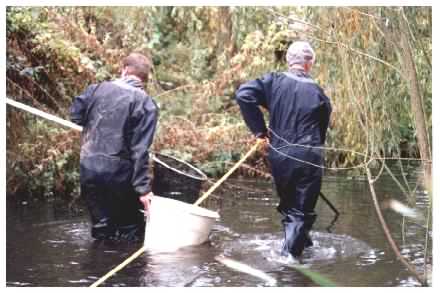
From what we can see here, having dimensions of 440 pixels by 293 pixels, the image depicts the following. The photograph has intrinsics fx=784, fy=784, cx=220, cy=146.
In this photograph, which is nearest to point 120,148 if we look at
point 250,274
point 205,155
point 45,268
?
point 45,268

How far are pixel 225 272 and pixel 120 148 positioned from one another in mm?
1343

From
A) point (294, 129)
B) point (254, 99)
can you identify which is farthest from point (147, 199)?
point (294, 129)

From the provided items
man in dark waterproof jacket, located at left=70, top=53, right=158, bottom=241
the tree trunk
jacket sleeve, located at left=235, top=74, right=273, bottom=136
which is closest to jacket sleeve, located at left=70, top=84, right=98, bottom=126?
man in dark waterproof jacket, located at left=70, top=53, right=158, bottom=241

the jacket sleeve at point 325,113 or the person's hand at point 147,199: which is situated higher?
the jacket sleeve at point 325,113

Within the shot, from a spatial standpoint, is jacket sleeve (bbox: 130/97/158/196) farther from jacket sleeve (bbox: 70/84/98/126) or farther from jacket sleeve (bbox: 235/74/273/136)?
jacket sleeve (bbox: 235/74/273/136)

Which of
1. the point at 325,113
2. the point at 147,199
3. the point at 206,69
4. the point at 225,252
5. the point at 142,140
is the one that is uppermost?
the point at 206,69

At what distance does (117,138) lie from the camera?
6.20 metres

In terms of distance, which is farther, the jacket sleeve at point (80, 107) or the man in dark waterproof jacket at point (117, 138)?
the jacket sleeve at point (80, 107)

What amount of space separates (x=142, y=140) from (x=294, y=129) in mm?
1199

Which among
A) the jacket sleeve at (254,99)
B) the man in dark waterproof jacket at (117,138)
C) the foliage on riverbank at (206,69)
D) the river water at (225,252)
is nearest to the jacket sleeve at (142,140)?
the man in dark waterproof jacket at (117,138)

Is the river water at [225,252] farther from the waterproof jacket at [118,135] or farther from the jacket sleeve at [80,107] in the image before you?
the jacket sleeve at [80,107]

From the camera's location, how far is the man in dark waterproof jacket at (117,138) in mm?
6195

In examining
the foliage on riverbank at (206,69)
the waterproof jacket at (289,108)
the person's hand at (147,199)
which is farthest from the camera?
the person's hand at (147,199)

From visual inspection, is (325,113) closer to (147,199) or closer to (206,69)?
(147,199)
